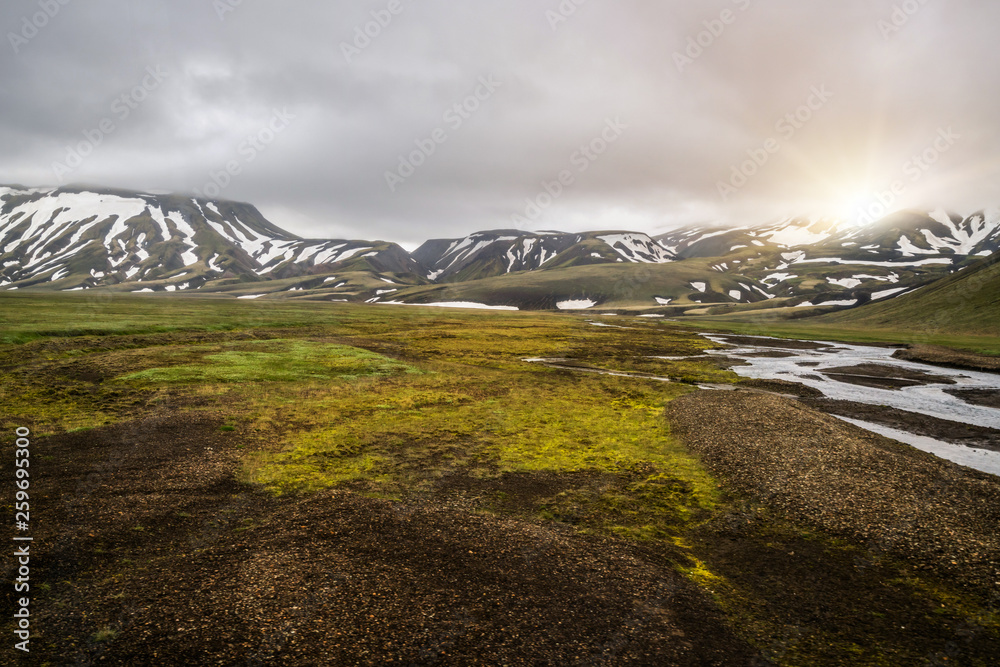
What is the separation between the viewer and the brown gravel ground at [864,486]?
17125mm

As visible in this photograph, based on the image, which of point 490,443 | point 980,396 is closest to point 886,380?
point 980,396

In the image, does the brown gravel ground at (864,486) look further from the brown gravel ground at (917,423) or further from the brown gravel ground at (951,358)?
the brown gravel ground at (951,358)

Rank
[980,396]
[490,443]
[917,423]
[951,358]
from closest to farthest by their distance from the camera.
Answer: [490,443] < [917,423] < [980,396] < [951,358]

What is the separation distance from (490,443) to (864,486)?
1930 centimetres

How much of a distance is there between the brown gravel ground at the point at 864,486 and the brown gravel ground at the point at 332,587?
364 inches

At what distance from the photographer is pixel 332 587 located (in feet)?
45.1

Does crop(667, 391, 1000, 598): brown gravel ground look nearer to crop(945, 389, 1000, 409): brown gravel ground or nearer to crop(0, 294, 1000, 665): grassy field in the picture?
crop(0, 294, 1000, 665): grassy field

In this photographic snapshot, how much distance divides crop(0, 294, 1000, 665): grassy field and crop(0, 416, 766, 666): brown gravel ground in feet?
3.15

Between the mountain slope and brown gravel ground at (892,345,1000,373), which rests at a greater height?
the mountain slope

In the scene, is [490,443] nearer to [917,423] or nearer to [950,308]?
[917,423]

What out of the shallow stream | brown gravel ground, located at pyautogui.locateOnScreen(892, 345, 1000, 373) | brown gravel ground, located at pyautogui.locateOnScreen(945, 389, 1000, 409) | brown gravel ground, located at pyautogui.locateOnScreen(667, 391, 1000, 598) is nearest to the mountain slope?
brown gravel ground, located at pyautogui.locateOnScreen(892, 345, 1000, 373)

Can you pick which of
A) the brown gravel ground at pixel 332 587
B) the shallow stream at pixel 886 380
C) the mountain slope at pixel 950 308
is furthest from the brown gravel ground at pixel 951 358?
the brown gravel ground at pixel 332 587

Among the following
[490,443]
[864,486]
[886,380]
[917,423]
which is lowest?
[886,380]

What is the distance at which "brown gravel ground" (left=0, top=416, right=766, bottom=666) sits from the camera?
11.4 meters
